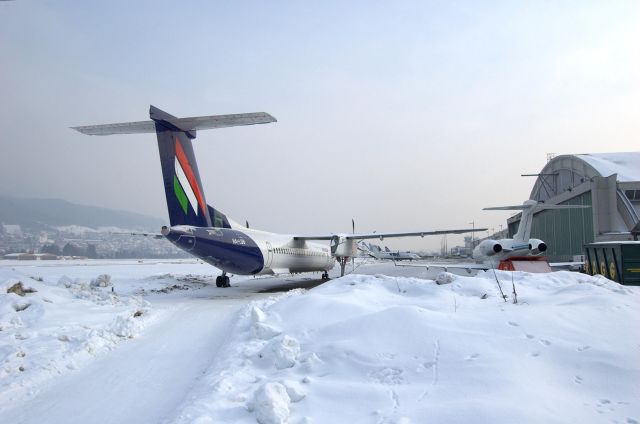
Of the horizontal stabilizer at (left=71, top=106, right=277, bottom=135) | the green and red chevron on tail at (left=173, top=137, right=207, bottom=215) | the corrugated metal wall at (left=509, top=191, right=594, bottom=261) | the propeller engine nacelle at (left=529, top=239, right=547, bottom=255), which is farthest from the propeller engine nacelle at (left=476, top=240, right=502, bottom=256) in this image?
the corrugated metal wall at (left=509, top=191, right=594, bottom=261)

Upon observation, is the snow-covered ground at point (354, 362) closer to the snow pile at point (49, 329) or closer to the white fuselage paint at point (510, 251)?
the snow pile at point (49, 329)

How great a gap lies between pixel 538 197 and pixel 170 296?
43.6 m

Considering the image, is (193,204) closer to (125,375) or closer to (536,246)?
(125,375)

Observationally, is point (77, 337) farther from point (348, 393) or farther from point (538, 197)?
point (538, 197)

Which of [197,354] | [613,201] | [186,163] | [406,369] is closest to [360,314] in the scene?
[406,369]

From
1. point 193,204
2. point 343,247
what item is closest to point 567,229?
point 343,247

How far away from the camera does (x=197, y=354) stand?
A: 6527 millimetres

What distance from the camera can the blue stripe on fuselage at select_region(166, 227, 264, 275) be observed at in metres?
14.7

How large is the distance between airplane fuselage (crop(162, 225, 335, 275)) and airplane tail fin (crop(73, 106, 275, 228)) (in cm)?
86

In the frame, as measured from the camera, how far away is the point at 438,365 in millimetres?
4414

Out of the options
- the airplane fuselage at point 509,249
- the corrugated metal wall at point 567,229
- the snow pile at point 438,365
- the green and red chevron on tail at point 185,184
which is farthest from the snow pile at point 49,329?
the corrugated metal wall at point 567,229

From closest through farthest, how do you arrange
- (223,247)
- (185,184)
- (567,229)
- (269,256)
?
(185,184)
(223,247)
(269,256)
(567,229)

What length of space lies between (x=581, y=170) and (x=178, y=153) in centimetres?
3432

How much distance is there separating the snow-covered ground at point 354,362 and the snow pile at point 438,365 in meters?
0.02
